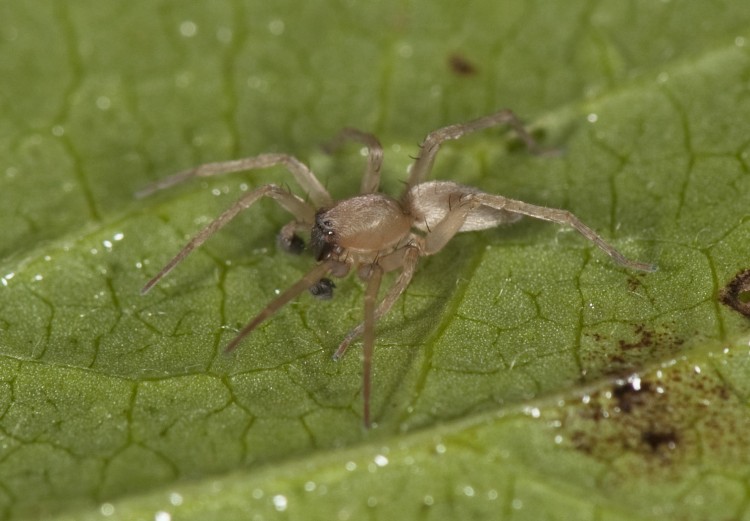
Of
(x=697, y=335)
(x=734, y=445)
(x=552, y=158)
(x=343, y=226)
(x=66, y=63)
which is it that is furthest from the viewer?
(x=66, y=63)

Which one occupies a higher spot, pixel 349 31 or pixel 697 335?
pixel 349 31

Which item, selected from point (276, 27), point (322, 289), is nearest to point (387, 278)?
point (322, 289)

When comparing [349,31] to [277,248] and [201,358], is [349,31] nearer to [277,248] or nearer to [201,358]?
[277,248]

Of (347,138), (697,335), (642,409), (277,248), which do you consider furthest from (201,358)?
(697,335)

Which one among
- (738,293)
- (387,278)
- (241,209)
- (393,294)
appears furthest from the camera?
(387,278)

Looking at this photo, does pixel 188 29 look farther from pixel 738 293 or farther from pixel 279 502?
pixel 738 293

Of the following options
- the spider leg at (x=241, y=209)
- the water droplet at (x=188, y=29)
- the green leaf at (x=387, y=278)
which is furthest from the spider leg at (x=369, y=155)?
the water droplet at (x=188, y=29)

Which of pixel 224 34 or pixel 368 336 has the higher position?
pixel 224 34
